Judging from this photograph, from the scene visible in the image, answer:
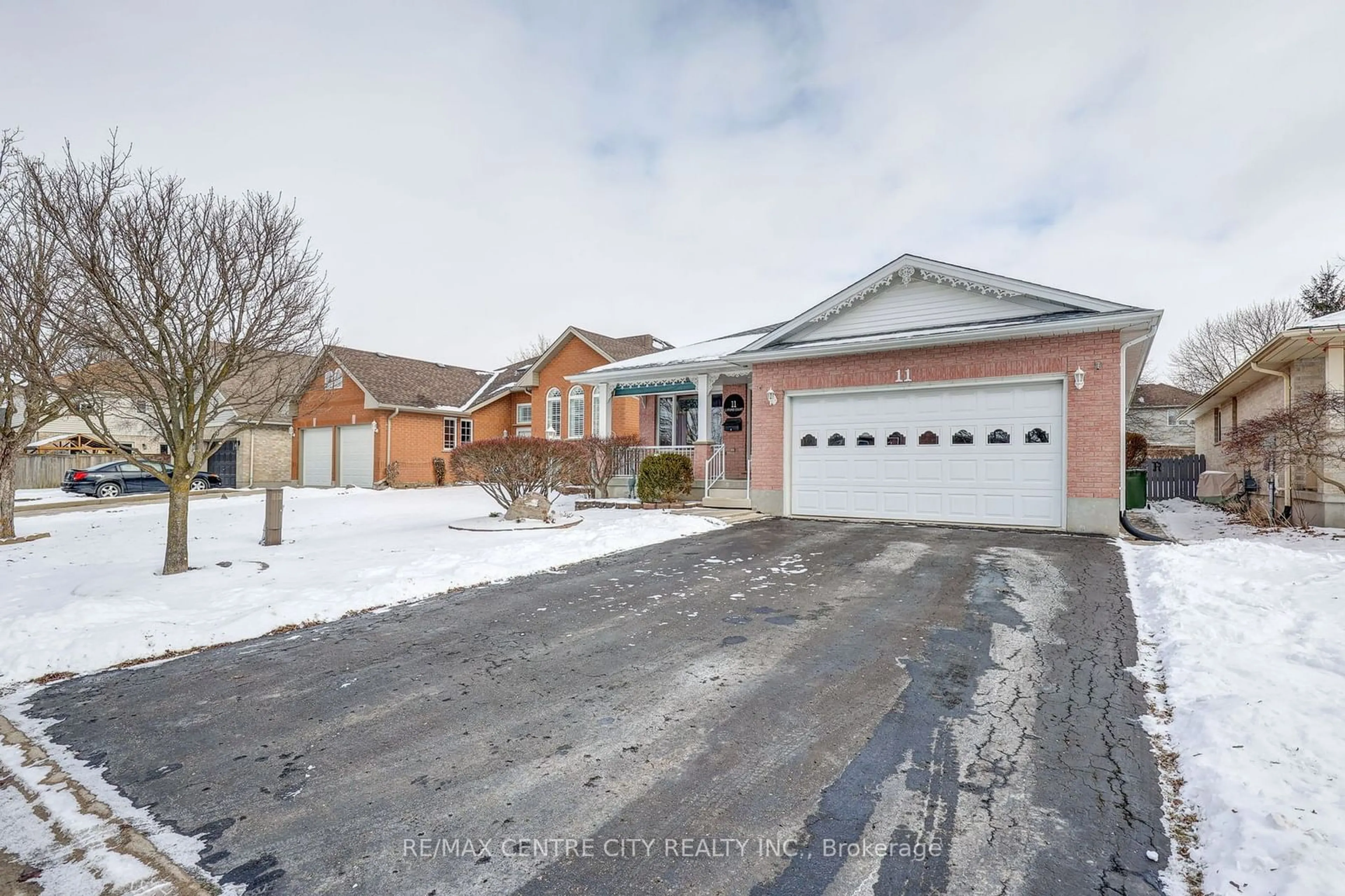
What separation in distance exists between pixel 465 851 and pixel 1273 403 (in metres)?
16.9

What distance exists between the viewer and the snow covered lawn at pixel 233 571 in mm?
4969

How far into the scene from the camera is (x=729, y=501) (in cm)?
1337

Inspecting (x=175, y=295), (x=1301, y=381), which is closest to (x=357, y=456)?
(x=175, y=295)

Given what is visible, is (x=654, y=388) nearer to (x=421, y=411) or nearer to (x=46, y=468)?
(x=421, y=411)

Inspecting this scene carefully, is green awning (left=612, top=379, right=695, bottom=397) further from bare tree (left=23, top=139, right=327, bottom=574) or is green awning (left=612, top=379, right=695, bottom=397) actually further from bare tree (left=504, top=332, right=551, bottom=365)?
bare tree (left=504, top=332, right=551, bottom=365)

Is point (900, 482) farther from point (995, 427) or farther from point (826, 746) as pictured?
point (826, 746)

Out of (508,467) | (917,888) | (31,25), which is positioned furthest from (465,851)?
(31,25)

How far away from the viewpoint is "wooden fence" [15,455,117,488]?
2377 cm

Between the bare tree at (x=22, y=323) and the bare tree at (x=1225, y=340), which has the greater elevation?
the bare tree at (x=1225, y=340)

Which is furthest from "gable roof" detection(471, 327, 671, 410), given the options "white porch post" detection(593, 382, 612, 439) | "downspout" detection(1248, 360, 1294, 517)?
"downspout" detection(1248, 360, 1294, 517)

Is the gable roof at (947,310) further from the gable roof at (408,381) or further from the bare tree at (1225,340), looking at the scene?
the bare tree at (1225,340)

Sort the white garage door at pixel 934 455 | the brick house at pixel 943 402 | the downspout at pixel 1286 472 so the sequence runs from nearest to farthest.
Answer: the brick house at pixel 943 402 → the white garage door at pixel 934 455 → the downspout at pixel 1286 472

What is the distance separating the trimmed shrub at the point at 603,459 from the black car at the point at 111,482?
1449cm

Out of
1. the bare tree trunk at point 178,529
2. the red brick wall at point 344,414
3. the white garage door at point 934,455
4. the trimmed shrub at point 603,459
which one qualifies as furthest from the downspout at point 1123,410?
the red brick wall at point 344,414
